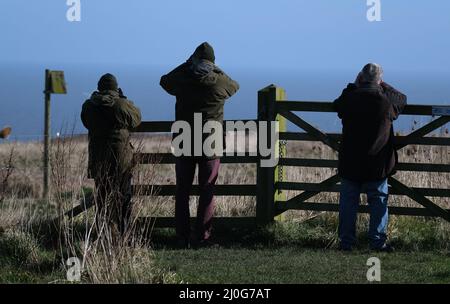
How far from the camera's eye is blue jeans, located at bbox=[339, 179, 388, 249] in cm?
1120

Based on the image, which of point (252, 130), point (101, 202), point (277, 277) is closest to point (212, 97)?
point (252, 130)

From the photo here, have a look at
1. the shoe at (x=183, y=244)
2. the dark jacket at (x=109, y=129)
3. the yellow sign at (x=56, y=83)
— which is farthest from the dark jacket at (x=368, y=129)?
the yellow sign at (x=56, y=83)

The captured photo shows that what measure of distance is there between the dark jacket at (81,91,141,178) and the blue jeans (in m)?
2.43

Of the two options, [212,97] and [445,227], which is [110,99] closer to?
[212,97]

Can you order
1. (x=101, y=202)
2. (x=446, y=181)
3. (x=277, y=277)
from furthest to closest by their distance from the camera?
(x=446, y=181), (x=101, y=202), (x=277, y=277)

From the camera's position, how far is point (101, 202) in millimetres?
10602

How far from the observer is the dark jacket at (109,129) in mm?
11539

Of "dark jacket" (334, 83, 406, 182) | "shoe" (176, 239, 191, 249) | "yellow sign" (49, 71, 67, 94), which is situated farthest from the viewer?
"yellow sign" (49, 71, 67, 94)

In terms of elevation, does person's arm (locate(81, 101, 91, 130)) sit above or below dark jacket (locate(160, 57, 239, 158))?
below

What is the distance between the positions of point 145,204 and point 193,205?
2687mm

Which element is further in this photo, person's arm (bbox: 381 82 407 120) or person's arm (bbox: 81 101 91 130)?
person's arm (bbox: 81 101 91 130)

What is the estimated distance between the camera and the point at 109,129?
1160 centimetres

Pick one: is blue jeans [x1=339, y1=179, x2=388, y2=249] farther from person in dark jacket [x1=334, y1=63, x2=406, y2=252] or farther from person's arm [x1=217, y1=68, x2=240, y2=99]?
person's arm [x1=217, y1=68, x2=240, y2=99]

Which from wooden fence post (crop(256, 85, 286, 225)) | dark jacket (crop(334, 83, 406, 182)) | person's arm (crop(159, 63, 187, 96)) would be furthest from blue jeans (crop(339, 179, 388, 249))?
person's arm (crop(159, 63, 187, 96))
